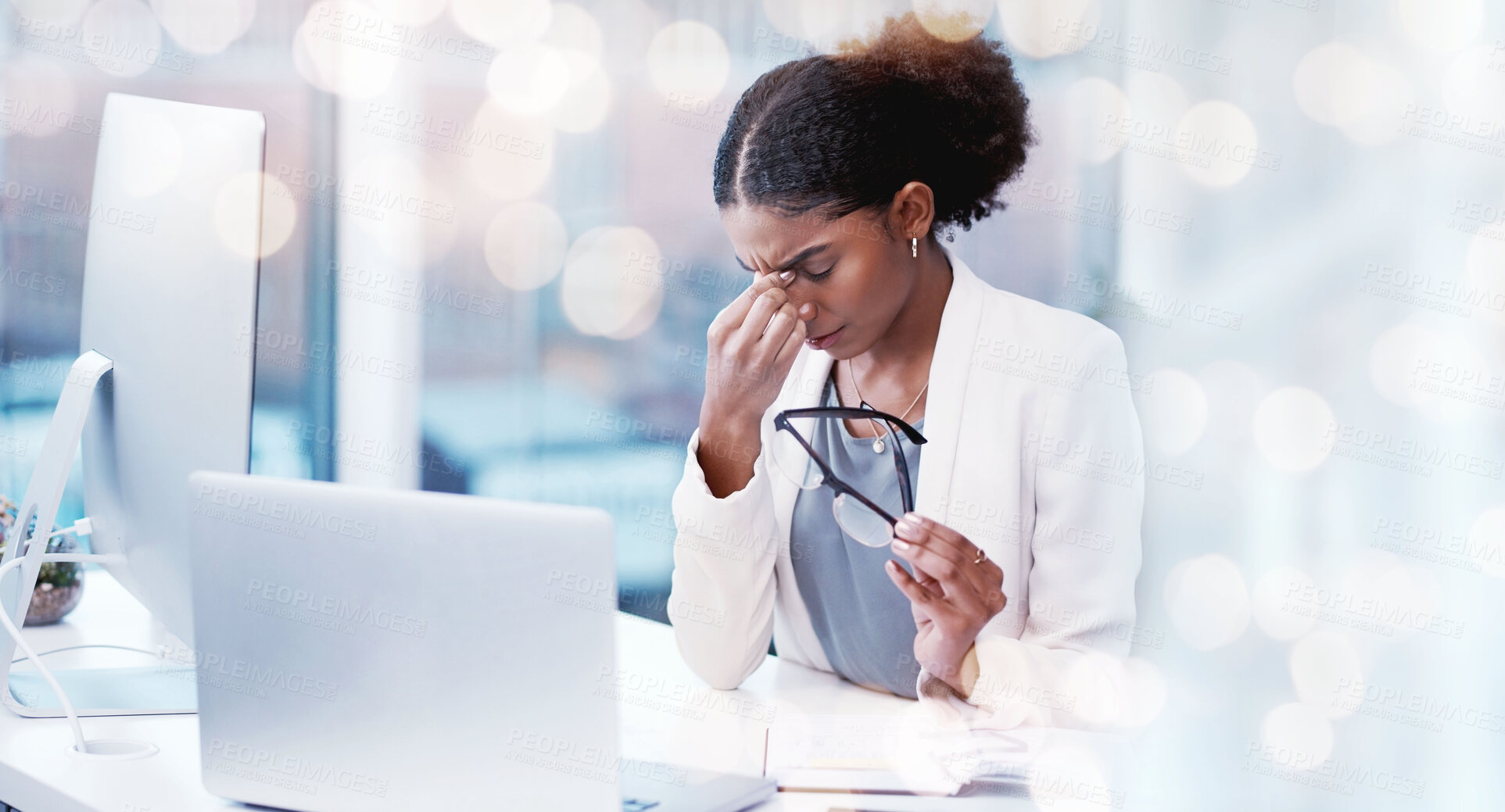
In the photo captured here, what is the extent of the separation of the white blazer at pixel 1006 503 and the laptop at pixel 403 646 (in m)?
0.45

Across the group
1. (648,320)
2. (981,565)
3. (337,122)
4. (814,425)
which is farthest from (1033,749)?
(337,122)

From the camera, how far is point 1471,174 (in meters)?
1.08

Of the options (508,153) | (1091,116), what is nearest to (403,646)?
(1091,116)

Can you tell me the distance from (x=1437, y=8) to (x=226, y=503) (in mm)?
1266

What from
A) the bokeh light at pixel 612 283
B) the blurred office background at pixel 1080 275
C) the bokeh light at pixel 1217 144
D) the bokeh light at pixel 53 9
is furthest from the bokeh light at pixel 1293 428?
the bokeh light at pixel 53 9

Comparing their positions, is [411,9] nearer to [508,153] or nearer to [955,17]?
[508,153]

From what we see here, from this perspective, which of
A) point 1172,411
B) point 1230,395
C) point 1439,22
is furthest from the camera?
point 1172,411

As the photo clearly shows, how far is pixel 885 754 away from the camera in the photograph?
84 cm

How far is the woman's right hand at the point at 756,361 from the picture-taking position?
1180mm

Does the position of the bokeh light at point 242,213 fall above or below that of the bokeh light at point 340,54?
below

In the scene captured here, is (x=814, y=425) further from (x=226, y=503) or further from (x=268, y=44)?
(x=268, y=44)

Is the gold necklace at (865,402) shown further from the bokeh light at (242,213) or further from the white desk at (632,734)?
the bokeh light at (242,213)

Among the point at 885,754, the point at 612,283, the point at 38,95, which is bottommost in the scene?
the point at 885,754

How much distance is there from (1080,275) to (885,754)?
3.18ft
